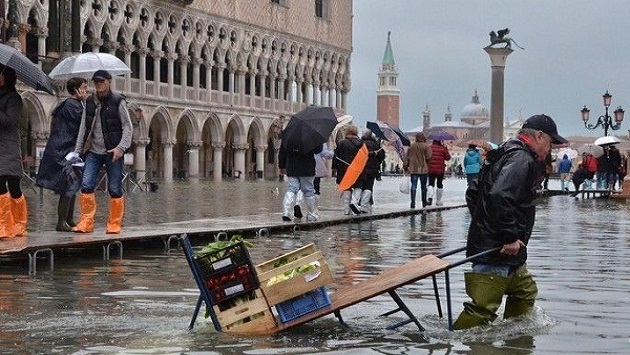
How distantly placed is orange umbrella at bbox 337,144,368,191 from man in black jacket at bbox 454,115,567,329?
38.4 feet

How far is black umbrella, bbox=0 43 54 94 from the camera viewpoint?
11.0 m

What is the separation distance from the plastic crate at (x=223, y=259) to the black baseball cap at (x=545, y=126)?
1656mm

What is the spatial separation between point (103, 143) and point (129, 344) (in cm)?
562

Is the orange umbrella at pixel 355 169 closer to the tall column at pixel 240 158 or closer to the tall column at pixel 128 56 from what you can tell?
the tall column at pixel 128 56

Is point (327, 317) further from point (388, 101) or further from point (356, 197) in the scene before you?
point (388, 101)

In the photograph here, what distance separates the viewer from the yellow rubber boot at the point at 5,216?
36.6 ft

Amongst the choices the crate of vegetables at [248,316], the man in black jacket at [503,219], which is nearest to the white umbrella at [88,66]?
the crate of vegetables at [248,316]

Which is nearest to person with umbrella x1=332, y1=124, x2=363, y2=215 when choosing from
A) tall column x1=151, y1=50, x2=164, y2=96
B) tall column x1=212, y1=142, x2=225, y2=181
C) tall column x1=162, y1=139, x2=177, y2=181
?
tall column x1=151, y1=50, x2=164, y2=96

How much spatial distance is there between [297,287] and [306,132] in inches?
373

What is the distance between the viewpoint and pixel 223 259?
22.1ft

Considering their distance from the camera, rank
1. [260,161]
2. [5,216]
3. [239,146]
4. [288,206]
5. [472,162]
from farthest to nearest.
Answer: [260,161]
[239,146]
[472,162]
[288,206]
[5,216]

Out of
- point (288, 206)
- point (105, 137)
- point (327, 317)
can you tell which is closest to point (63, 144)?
point (105, 137)

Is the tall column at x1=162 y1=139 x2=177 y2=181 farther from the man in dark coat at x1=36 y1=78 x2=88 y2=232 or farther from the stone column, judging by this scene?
the man in dark coat at x1=36 y1=78 x2=88 y2=232

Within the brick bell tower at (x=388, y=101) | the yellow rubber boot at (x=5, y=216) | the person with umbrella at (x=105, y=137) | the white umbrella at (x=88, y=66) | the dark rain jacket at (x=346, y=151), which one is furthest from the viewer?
the brick bell tower at (x=388, y=101)
